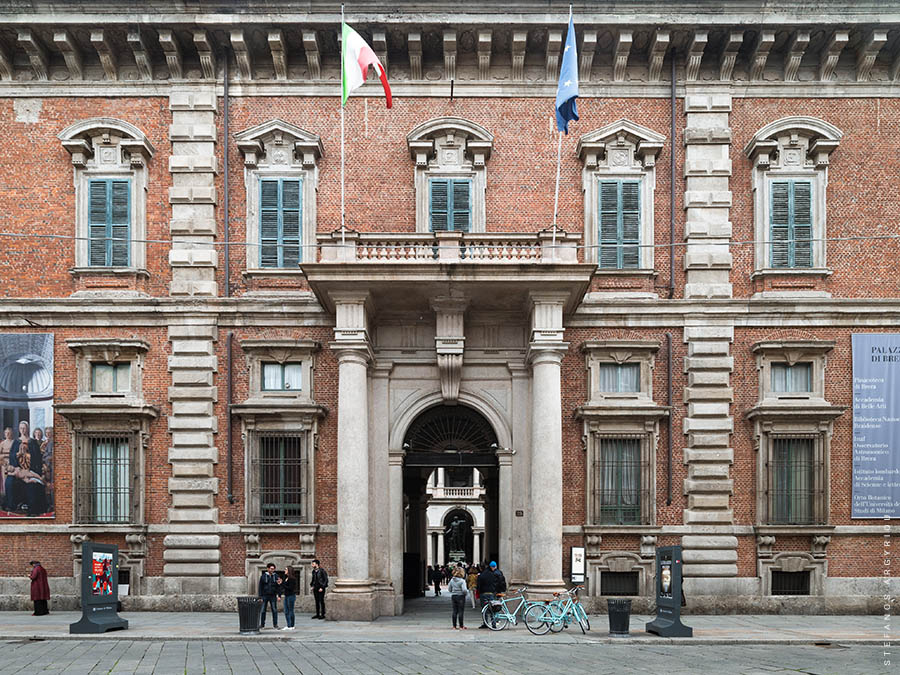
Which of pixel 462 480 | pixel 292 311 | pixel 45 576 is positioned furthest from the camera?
pixel 462 480

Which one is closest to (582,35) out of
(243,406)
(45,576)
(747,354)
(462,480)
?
(747,354)

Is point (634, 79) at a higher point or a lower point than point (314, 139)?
higher

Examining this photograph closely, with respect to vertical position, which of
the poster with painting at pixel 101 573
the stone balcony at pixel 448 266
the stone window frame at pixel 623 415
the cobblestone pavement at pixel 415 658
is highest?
the stone balcony at pixel 448 266

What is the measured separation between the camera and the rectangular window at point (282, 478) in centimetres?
2392

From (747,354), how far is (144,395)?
1522 centimetres

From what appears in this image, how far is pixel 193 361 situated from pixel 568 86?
11.3m

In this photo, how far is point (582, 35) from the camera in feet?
80.0

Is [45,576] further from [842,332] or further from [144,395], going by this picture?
[842,332]

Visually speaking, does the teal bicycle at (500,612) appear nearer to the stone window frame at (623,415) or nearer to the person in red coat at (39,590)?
the stone window frame at (623,415)

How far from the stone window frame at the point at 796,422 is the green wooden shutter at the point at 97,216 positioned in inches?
661

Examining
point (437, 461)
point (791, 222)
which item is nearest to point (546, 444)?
point (437, 461)

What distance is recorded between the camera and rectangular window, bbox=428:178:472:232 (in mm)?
24578

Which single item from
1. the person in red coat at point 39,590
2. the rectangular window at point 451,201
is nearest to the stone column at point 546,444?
the rectangular window at point 451,201

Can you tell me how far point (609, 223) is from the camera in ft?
80.9
